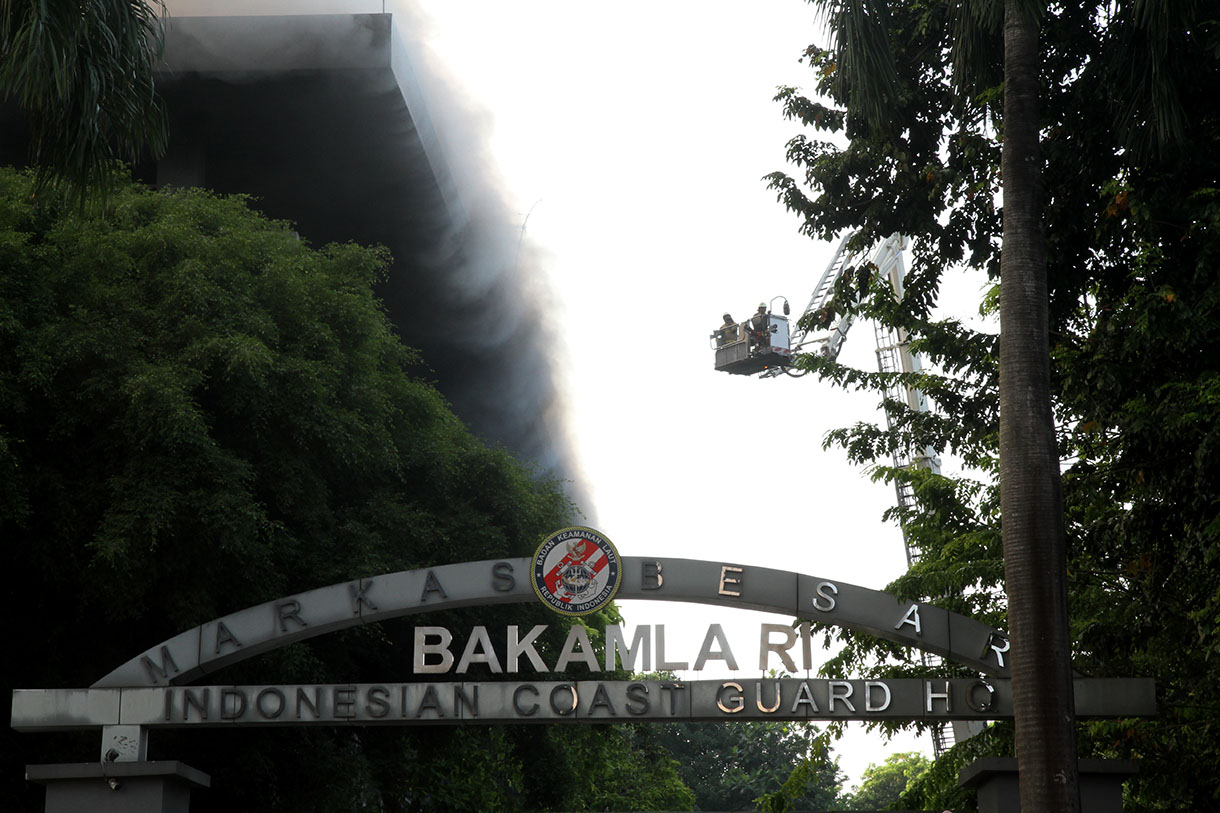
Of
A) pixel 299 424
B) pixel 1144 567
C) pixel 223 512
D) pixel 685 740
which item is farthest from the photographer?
pixel 685 740

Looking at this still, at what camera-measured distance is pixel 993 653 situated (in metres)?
13.7

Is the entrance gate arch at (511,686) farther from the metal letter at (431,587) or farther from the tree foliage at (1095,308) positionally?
the tree foliage at (1095,308)

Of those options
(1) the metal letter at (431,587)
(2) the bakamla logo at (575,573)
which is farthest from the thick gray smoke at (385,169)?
(2) the bakamla logo at (575,573)

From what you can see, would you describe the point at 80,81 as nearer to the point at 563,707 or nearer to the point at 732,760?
the point at 563,707

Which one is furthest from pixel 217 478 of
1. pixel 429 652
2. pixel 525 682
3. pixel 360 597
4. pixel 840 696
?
pixel 840 696

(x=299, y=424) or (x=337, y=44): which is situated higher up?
(x=337, y=44)

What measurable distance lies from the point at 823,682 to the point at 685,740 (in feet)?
185

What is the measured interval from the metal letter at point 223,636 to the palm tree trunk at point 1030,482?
758 centimetres

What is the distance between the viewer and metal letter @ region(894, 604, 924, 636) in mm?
13820

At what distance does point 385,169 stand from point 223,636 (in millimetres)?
26274

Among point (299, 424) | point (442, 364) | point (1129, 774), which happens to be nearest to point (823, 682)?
point (1129, 774)

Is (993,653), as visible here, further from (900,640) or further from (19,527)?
(19,527)

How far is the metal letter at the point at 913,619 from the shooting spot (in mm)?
13820

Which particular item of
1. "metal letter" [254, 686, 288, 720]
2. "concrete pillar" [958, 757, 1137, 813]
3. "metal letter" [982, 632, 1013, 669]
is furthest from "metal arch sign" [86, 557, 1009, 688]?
"concrete pillar" [958, 757, 1137, 813]
